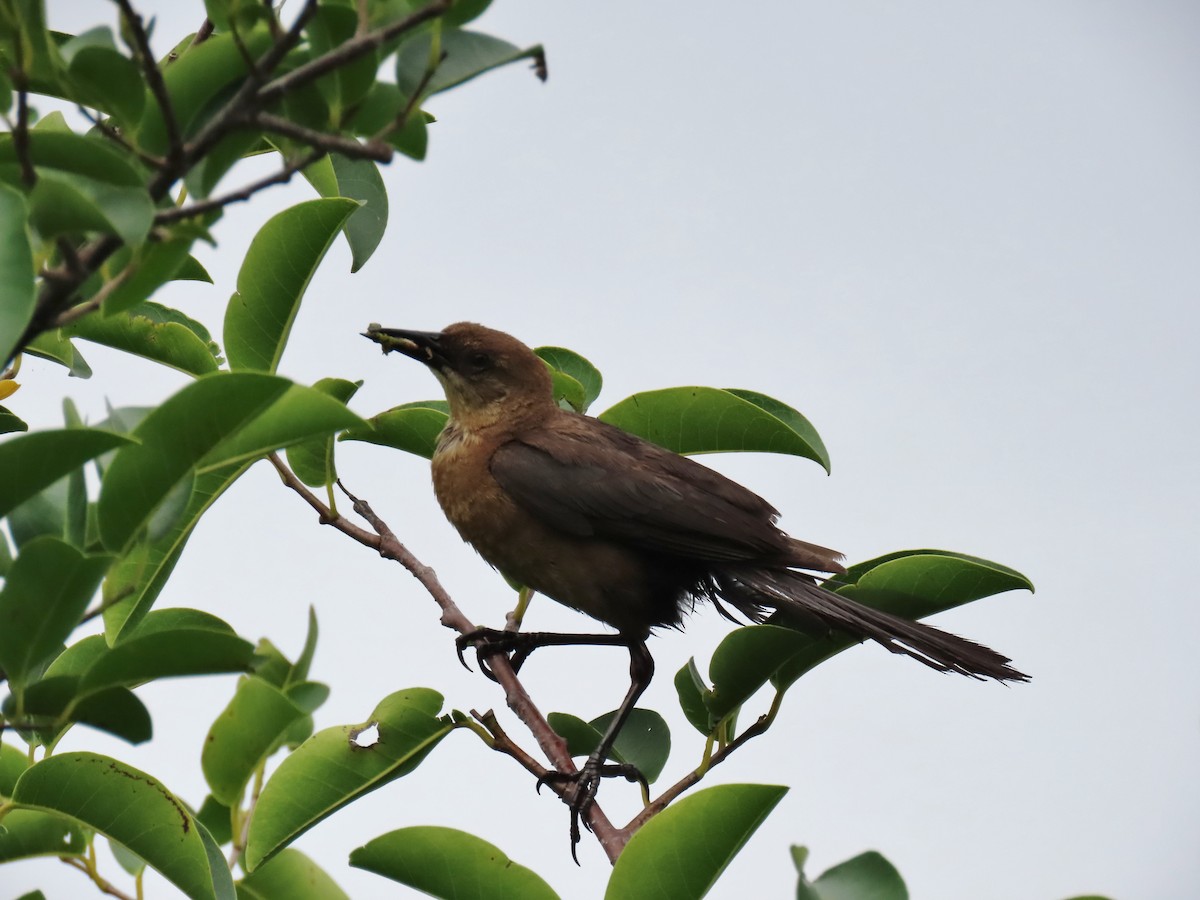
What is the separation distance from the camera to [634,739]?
3.60 m

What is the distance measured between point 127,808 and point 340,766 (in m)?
0.70

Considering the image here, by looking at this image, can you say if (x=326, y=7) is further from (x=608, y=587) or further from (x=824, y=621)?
(x=608, y=587)

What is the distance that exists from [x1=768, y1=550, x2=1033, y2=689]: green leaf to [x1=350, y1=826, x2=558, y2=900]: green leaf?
947 millimetres

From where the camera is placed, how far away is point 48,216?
173 centimetres

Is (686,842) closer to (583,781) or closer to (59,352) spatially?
(583,781)

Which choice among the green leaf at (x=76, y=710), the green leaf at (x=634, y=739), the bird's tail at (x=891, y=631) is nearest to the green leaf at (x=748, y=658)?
the bird's tail at (x=891, y=631)

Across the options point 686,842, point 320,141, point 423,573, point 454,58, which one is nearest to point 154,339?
point 423,573

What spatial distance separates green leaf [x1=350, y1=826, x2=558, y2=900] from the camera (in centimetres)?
257

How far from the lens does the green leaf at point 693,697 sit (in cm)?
328

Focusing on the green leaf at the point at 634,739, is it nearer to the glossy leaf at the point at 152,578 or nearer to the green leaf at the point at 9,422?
the glossy leaf at the point at 152,578

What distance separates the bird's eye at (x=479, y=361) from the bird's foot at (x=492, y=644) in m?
1.07

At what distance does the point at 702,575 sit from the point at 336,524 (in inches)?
54.3

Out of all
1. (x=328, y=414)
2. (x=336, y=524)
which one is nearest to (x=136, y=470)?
(x=328, y=414)

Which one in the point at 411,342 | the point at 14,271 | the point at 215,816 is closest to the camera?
the point at 14,271
